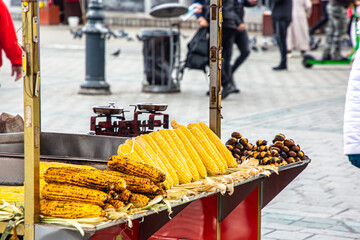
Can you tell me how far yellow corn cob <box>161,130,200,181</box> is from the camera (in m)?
3.49

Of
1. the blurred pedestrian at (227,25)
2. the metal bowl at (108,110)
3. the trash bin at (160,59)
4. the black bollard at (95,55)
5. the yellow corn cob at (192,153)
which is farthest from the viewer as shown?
the trash bin at (160,59)

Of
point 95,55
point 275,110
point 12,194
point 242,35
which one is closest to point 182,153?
point 12,194

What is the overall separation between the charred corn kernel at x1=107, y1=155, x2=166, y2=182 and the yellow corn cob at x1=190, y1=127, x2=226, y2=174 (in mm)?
604

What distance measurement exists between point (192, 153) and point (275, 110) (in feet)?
21.1

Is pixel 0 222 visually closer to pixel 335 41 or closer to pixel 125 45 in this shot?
pixel 335 41

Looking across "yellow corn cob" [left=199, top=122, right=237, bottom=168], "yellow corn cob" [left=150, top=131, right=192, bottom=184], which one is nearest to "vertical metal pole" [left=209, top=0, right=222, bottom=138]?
"yellow corn cob" [left=199, top=122, right=237, bottom=168]

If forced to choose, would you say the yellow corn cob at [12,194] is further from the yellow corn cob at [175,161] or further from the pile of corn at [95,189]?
the yellow corn cob at [175,161]

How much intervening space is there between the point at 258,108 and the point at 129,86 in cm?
306

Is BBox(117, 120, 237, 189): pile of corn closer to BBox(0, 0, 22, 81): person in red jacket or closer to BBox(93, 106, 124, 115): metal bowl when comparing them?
BBox(93, 106, 124, 115): metal bowl

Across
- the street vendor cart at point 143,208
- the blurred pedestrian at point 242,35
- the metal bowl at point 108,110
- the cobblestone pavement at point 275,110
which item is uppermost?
the blurred pedestrian at point 242,35

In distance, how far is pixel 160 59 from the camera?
458 inches

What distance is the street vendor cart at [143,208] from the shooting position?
2664 millimetres

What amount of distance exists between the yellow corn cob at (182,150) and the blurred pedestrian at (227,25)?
669 cm

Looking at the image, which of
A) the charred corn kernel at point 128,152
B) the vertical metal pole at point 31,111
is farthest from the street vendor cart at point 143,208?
the charred corn kernel at point 128,152
